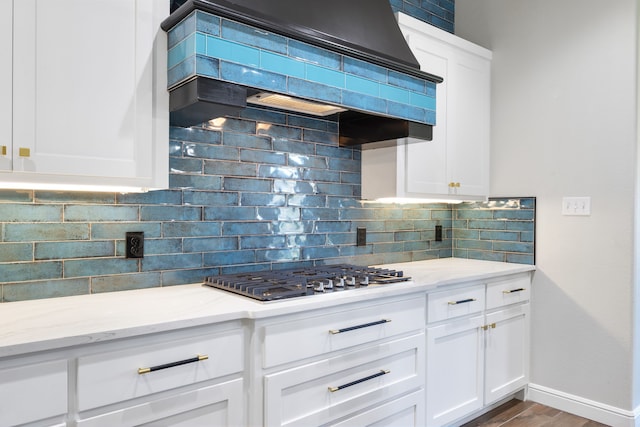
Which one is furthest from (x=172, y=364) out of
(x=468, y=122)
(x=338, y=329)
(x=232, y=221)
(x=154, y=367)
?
(x=468, y=122)

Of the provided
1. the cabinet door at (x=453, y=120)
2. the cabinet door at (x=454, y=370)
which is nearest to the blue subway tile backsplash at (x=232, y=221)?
the cabinet door at (x=453, y=120)

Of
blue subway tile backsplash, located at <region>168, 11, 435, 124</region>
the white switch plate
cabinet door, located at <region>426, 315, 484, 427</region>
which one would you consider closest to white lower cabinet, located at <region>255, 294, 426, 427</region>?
cabinet door, located at <region>426, 315, 484, 427</region>

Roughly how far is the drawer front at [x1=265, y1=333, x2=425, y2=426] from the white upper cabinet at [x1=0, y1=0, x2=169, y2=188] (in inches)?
35.4

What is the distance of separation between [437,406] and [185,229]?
153cm

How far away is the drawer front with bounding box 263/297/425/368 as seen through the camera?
1.69 meters

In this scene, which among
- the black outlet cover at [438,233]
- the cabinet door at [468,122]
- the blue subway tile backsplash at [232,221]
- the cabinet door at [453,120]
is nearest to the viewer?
the blue subway tile backsplash at [232,221]

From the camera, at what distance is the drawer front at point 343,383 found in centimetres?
172

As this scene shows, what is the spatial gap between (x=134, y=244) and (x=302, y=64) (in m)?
1.04

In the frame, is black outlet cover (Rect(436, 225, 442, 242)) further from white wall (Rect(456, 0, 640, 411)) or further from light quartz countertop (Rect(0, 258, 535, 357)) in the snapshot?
light quartz countertop (Rect(0, 258, 535, 357))

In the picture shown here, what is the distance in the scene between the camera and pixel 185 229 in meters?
2.13

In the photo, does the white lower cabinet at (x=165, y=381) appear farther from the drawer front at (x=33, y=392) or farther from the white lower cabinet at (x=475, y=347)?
the white lower cabinet at (x=475, y=347)

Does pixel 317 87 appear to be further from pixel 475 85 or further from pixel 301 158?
pixel 475 85

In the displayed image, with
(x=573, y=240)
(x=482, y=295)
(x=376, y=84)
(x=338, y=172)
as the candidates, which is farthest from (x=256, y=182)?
(x=573, y=240)

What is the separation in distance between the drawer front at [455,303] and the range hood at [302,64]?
0.84 metres
